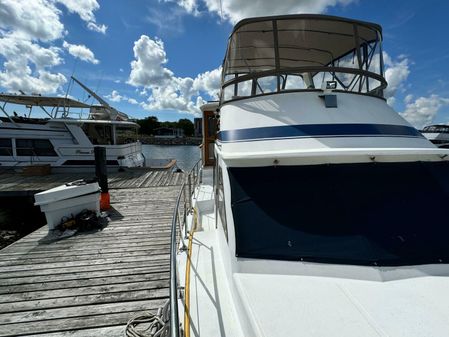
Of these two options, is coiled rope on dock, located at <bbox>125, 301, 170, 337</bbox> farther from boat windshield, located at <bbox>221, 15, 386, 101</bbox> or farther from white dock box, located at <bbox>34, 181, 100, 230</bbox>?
white dock box, located at <bbox>34, 181, 100, 230</bbox>

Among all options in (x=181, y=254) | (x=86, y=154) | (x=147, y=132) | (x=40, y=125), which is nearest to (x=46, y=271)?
(x=181, y=254)

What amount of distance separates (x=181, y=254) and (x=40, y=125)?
1692 centimetres

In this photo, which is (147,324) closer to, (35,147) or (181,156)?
(35,147)

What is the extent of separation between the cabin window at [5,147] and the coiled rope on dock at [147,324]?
1754 centimetres

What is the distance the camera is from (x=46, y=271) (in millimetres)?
4711

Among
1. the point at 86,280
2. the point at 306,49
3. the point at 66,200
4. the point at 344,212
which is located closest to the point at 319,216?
the point at 344,212

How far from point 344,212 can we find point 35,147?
18.8 metres

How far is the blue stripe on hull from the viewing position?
269 cm

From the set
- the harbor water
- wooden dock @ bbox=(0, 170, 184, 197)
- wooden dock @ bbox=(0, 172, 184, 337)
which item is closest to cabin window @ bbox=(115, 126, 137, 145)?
wooden dock @ bbox=(0, 170, 184, 197)

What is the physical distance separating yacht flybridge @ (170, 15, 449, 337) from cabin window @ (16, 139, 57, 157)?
16338mm

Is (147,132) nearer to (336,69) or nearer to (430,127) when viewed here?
(430,127)

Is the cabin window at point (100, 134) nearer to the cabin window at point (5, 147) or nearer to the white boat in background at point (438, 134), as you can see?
the cabin window at point (5, 147)

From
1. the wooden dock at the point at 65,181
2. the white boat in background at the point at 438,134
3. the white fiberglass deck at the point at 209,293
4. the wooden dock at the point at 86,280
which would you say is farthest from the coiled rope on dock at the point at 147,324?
the white boat in background at the point at 438,134

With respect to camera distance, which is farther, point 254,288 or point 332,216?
point 332,216
